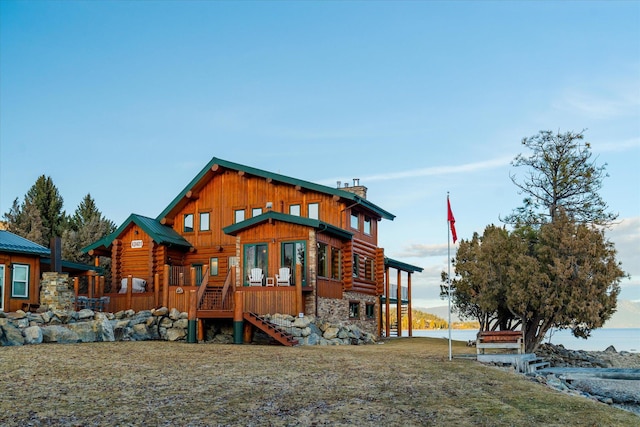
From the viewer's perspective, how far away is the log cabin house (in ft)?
80.1

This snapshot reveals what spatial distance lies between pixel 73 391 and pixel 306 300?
15.0 m

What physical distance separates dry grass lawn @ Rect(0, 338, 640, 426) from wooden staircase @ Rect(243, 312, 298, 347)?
4.28 m

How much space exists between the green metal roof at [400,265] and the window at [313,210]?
6530 mm

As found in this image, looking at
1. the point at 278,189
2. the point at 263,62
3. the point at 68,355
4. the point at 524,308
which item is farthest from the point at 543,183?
the point at 68,355

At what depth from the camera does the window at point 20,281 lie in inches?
956

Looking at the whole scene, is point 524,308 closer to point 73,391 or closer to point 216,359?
point 216,359

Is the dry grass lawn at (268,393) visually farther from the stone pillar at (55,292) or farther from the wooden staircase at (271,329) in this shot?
the stone pillar at (55,292)

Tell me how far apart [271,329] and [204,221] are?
1227cm

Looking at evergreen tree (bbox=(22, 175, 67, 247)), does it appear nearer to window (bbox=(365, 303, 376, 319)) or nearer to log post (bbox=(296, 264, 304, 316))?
window (bbox=(365, 303, 376, 319))

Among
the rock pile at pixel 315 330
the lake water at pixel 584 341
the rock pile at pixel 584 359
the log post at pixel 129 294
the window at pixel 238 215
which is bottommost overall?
the lake water at pixel 584 341

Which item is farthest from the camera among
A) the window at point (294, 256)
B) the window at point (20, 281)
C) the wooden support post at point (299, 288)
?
the window at point (294, 256)

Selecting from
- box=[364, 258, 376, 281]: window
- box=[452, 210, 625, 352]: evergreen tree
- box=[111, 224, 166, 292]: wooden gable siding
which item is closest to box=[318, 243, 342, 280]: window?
box=[364, 258, 376, 281]: window

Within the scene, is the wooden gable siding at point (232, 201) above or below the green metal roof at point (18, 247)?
above

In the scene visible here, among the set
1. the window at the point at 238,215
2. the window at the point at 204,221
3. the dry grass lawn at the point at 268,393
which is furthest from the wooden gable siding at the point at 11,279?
the window at the point at 238,215
